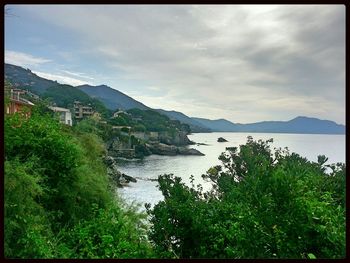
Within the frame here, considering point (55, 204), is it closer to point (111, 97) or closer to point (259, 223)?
point (259, 223)

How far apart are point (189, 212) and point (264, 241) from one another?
129 centimetres

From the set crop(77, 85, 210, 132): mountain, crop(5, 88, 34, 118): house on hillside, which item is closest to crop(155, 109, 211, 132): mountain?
crop(77, 85, 210, 132): mountain

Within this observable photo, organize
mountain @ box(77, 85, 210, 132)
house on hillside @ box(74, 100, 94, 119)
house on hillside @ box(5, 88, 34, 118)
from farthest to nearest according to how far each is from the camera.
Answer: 1. mountain @ box(77, 85, 210, 132)
2. house on hillside @ box(74, 100, 94, 119)
3. house on hillside @ box(5, 88, 34, 118)

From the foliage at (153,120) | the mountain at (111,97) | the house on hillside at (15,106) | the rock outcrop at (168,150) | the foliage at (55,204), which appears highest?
the mountain at (111,97)

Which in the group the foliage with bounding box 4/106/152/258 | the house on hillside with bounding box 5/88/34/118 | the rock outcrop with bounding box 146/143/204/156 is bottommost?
the rock outcrop with bounding box 146/143/204/156

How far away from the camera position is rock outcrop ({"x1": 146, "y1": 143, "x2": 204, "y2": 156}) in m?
49.5

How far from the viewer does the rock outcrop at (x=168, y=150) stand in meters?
49.5

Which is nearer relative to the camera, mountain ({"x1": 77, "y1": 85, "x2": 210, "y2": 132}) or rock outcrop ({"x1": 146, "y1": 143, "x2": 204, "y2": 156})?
rock outcrop ({"x1": 146, "y1": 143, "x2": 204, "y2": 156})

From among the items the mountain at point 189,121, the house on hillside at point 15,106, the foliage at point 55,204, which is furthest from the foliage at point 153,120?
the foliage at point 55,204

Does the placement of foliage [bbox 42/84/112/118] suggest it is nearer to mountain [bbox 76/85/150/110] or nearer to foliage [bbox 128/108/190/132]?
foliage [bbox 128/108/190/132]

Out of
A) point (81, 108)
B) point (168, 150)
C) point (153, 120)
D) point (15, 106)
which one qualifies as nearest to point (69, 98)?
point (81, 108)

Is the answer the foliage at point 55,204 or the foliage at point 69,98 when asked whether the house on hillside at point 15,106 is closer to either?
the foliage at point 55,204

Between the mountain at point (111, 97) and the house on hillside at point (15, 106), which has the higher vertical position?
the mountain at point (111, 97)

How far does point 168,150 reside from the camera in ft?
165
